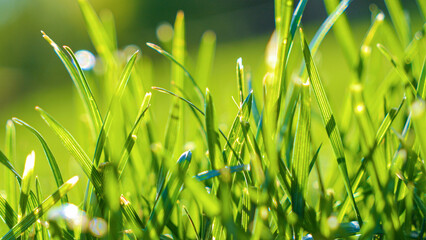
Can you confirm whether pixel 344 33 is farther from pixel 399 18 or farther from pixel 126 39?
pixel 126 39

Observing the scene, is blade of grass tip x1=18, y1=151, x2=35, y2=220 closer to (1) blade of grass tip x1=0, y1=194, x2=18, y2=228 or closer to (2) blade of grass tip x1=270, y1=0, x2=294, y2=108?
(1) blade of grass tip x1=0, y1=194, x2=18, y2=228

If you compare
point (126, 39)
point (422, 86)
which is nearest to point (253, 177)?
point (422, 86)

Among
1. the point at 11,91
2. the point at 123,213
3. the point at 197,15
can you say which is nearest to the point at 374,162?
the point at 123,213

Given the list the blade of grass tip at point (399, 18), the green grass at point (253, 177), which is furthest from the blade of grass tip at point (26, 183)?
the blade of grass tip at point (399, 18)

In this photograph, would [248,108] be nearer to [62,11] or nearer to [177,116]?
[177,116]

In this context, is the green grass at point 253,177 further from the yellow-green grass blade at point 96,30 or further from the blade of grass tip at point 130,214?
the yellow-green grass blade at point 96,30

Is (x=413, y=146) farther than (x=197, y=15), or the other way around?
(x=197, y=15)
